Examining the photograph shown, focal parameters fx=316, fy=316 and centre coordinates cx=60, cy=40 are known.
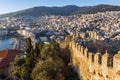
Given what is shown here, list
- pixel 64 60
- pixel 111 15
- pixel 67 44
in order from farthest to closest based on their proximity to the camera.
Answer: pixel 111 15, pixel 67 44, pixel 64 60

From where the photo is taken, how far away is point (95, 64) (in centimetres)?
1733

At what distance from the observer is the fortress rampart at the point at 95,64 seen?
14656mm

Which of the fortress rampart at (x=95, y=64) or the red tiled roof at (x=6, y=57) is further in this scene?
the red tiled roof at (x=6, y=57)

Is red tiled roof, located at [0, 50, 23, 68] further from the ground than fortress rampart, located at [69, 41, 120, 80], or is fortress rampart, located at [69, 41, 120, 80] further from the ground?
fortress rampart, located at [69, 41, 120, 80]

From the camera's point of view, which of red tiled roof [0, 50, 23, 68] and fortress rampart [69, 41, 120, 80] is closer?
fortress rampart [69, 41, 120, 80]

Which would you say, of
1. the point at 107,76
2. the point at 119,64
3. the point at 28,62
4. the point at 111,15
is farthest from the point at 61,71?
the point at 111,15

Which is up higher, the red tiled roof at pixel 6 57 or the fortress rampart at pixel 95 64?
the fortress rampart at pixel 95 64

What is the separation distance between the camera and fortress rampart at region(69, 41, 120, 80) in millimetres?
14656

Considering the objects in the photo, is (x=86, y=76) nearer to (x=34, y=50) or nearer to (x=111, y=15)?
(x=34, y=50)

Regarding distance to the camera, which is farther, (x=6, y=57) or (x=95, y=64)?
(x=6, y=57)

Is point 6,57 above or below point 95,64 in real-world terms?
below

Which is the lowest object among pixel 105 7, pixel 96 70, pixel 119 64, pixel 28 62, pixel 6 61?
pixel 105 7

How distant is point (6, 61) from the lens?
1383 inches

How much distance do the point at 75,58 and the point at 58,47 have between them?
3.80 m
